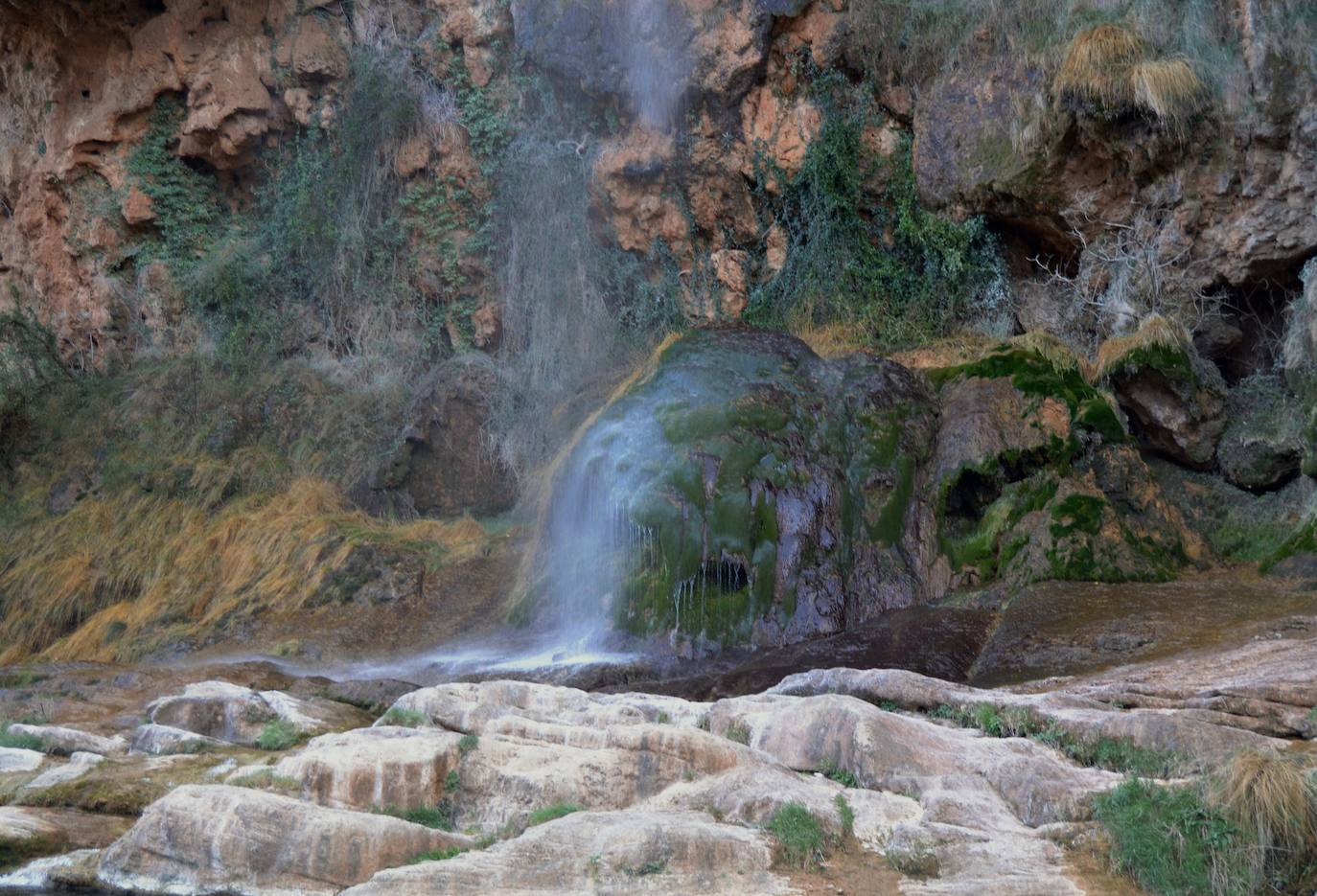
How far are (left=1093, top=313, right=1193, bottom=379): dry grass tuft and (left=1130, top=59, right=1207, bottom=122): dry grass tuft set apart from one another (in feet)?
6.45

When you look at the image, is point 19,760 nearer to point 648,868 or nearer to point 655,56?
point 648,868

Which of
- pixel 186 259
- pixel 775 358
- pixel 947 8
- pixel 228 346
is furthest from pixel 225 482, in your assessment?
pixel 947 8

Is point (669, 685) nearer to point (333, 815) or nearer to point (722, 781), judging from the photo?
point (722, 781)

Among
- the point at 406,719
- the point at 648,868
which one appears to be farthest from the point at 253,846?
the point at 406,719

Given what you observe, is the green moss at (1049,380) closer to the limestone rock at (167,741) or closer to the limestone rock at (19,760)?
the limestone rock at (167,741)

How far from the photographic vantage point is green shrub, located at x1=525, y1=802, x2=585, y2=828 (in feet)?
16.3

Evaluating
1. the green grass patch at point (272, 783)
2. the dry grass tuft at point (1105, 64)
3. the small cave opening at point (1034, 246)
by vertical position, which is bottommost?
the green grass patch at point (272, 783)

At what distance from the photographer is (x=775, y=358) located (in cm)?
1194

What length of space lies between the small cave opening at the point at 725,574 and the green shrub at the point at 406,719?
435 centimetres

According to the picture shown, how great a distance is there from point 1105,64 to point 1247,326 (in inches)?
119

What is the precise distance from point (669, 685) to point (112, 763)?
3.85 m

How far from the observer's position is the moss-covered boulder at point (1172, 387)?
1128 centimetres

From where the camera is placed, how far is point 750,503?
1051 centimetres

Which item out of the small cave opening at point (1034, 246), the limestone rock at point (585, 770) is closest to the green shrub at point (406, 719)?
the limestone rock at point (585, 770)
